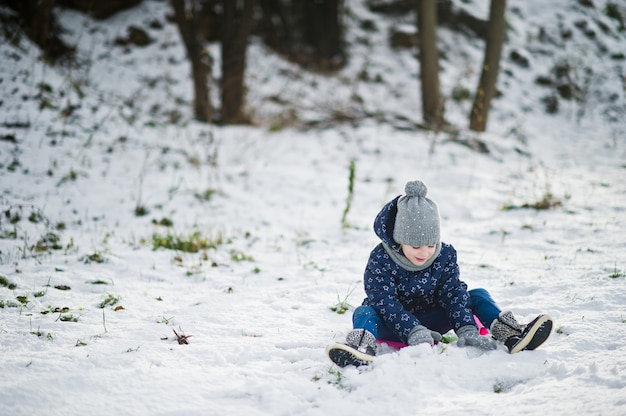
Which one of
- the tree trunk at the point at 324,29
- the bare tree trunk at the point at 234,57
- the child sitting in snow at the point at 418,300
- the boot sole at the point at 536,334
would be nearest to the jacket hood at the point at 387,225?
the child sitting in snow at the point at 418,300

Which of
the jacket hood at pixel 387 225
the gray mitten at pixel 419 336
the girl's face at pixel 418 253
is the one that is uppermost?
the jacket hood at pixel 387 225

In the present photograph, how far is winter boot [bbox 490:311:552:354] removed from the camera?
98.3 inches

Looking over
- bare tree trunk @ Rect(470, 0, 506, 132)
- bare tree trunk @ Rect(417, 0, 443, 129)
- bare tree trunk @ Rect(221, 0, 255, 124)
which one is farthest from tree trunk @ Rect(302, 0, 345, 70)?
bare tree trunk @ Rect(470, 0, 506, 132)

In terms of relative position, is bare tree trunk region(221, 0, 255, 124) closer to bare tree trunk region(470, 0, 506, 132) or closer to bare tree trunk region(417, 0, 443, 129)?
bare tree trunk region(417, 0, 443, 129)

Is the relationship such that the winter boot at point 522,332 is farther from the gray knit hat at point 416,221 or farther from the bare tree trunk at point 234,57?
the bare tree trunk at point 234,57

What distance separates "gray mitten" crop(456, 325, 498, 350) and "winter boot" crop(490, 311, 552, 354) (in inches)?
3.2

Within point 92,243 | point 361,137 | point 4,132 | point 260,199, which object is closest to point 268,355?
point 92,243

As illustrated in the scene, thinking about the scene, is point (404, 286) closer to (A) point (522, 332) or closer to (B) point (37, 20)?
(A) point (522, 332)

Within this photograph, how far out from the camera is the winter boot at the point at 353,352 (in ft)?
7.80

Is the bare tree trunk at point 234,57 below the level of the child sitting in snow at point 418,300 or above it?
above

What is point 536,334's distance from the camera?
2.51 meters

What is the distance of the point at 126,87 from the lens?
10.8 m

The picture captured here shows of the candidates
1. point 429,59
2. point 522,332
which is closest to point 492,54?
point 429,59

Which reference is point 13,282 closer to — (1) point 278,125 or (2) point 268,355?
(2) point 268,355
